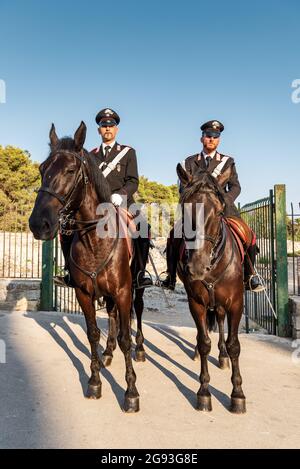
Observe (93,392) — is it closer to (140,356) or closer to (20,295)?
(140,356)

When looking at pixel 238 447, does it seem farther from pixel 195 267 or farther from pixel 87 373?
pixel 87 373

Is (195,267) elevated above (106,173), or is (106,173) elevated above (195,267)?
(106,173)

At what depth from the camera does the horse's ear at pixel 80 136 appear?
398 cm

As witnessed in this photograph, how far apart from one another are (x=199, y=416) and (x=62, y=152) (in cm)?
321

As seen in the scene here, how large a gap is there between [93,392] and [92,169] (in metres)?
2.70

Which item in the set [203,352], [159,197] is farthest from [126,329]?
[159,197]

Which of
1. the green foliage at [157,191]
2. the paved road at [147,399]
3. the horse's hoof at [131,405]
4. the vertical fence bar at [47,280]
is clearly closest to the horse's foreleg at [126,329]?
the horse's hoof at [131,405]

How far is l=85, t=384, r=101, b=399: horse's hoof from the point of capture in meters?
4.46

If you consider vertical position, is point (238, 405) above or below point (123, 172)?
below

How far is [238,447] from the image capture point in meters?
3.34

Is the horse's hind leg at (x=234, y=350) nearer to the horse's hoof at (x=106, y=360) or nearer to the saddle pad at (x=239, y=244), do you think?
the saddle pad at (x=239, y=244)

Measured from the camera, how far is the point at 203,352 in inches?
169

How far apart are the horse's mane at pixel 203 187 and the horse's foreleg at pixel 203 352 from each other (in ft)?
4.30
